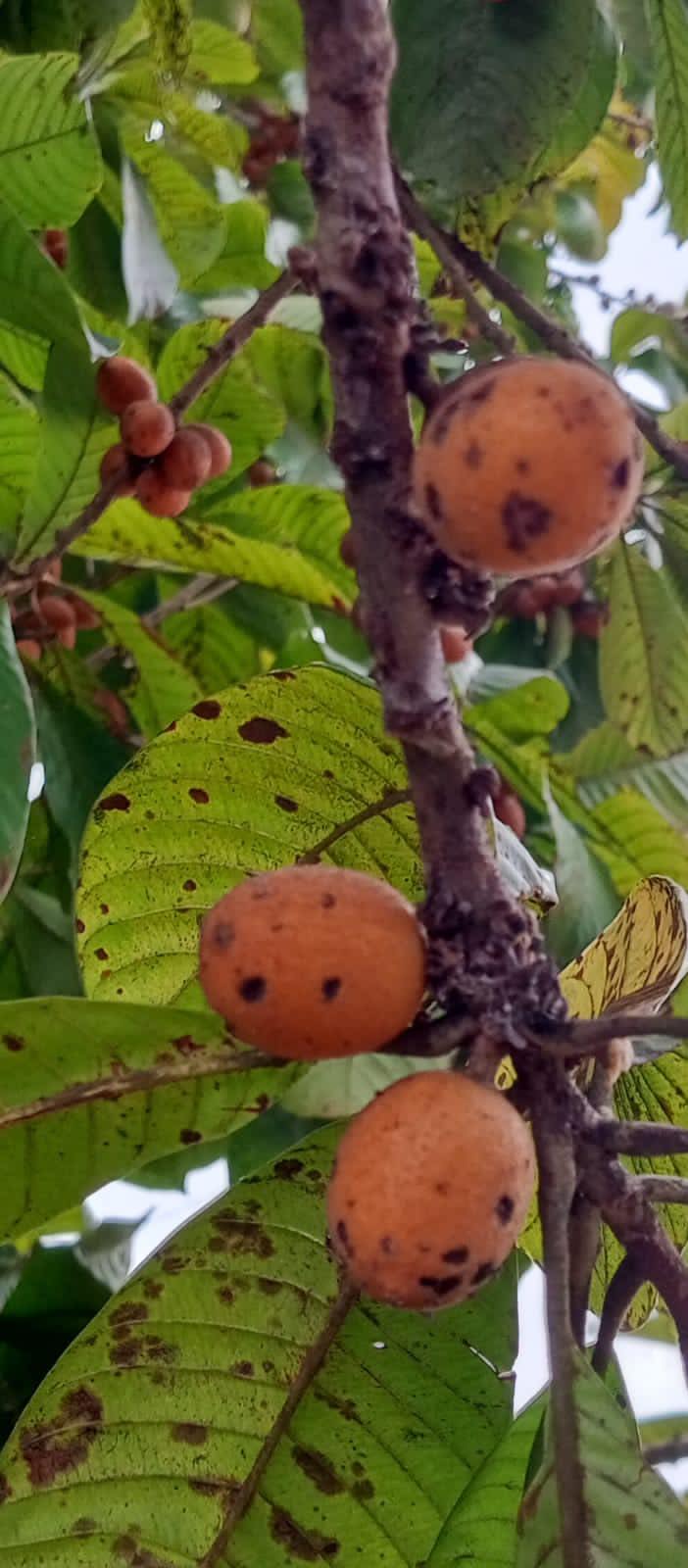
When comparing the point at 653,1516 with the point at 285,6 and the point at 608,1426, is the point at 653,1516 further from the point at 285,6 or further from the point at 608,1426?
the point at 285,6

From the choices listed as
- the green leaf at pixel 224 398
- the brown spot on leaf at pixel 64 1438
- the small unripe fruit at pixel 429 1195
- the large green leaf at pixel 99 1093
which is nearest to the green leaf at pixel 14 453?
the green leaf at pixel 224 398

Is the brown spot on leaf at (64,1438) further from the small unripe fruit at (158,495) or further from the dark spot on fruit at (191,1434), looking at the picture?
the small unripe fruit at (158,495)

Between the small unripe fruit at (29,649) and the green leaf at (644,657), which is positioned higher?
the small unripe fruit at (29,649)

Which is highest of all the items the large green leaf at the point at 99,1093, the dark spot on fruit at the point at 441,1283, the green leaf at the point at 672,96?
the green leaf at the point at 672,96

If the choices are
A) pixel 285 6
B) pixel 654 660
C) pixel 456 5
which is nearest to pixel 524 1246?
pixel 654 660

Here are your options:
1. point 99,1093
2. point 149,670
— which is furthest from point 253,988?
point 149,670
